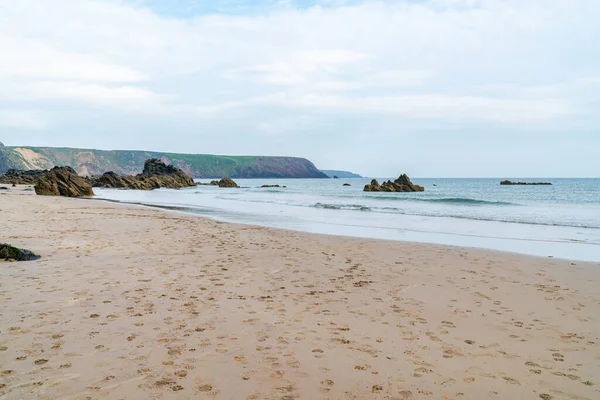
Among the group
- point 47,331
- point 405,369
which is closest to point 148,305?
point 47,331

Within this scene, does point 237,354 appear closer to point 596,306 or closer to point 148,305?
point 148,305

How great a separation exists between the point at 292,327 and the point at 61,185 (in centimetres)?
4152

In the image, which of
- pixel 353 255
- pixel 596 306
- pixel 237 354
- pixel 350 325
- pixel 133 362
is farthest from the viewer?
pixel 353 255

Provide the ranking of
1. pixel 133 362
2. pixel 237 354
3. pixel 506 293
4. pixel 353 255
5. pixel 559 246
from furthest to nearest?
pixel 559 246 < pixel 353 255 < pixel 506 293 < pixel 237 354 < pixel 133 362

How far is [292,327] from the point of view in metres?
5.48

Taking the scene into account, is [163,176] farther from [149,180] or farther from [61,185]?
[61,185]

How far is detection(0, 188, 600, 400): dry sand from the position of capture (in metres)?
3.90

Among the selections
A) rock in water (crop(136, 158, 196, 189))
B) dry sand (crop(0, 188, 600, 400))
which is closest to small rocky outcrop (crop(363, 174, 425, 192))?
rock in water (crop(136, 158, 196, 189))

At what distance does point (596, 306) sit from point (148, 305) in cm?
747

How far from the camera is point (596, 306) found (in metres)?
6.89

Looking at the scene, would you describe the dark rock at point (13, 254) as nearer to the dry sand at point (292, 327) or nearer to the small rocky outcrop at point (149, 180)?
the dry sand at point (292, 327)

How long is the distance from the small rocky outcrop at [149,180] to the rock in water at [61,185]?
98.6ft

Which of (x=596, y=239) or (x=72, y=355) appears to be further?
(x=596, y=239)

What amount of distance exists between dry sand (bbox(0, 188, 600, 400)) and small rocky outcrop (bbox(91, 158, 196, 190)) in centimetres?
6658
